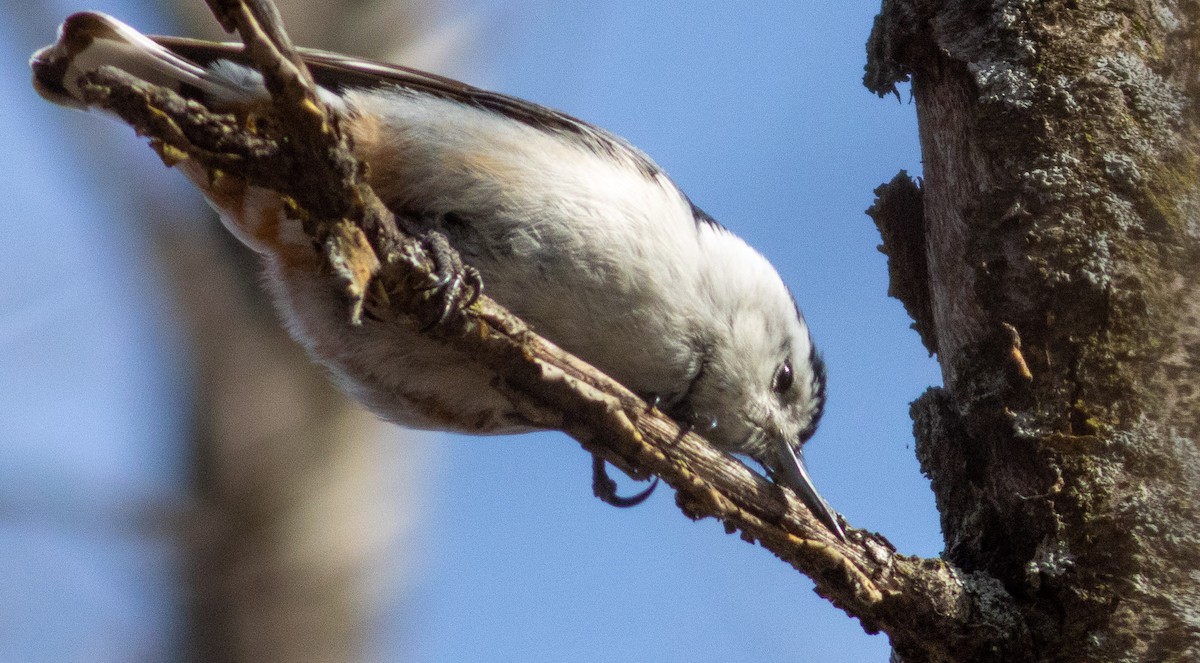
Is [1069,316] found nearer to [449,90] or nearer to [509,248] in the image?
[509,248]

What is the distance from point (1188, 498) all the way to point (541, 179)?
1.35 m

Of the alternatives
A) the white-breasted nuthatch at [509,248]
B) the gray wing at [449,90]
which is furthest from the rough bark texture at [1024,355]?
the gray wing at [449,90]

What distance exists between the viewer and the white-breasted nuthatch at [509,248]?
2.21m

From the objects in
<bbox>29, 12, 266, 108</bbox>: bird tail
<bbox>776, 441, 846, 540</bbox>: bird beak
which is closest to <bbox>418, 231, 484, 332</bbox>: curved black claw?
<bbox>29, 12, 266, 108</bbox>: bird tail

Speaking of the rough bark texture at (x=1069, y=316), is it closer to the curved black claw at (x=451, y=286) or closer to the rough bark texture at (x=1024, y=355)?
the rough bark texture at (x=1024, y=355)

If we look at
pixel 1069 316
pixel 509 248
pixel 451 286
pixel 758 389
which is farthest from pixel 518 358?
pixel 1069 316

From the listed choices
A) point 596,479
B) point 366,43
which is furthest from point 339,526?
point 366,43

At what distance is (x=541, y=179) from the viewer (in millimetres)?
2299

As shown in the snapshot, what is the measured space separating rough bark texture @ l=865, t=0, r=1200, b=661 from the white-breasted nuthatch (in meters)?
0.39

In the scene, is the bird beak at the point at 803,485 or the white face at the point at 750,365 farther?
the white face at the point at 750,365

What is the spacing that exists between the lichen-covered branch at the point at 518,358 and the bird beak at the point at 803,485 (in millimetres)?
48

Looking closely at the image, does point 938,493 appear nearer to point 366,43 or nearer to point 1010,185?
point 1010,185

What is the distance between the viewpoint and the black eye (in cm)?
263

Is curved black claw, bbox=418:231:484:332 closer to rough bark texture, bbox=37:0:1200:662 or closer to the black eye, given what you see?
rough bark texture, bbox=37:0:1200:662
